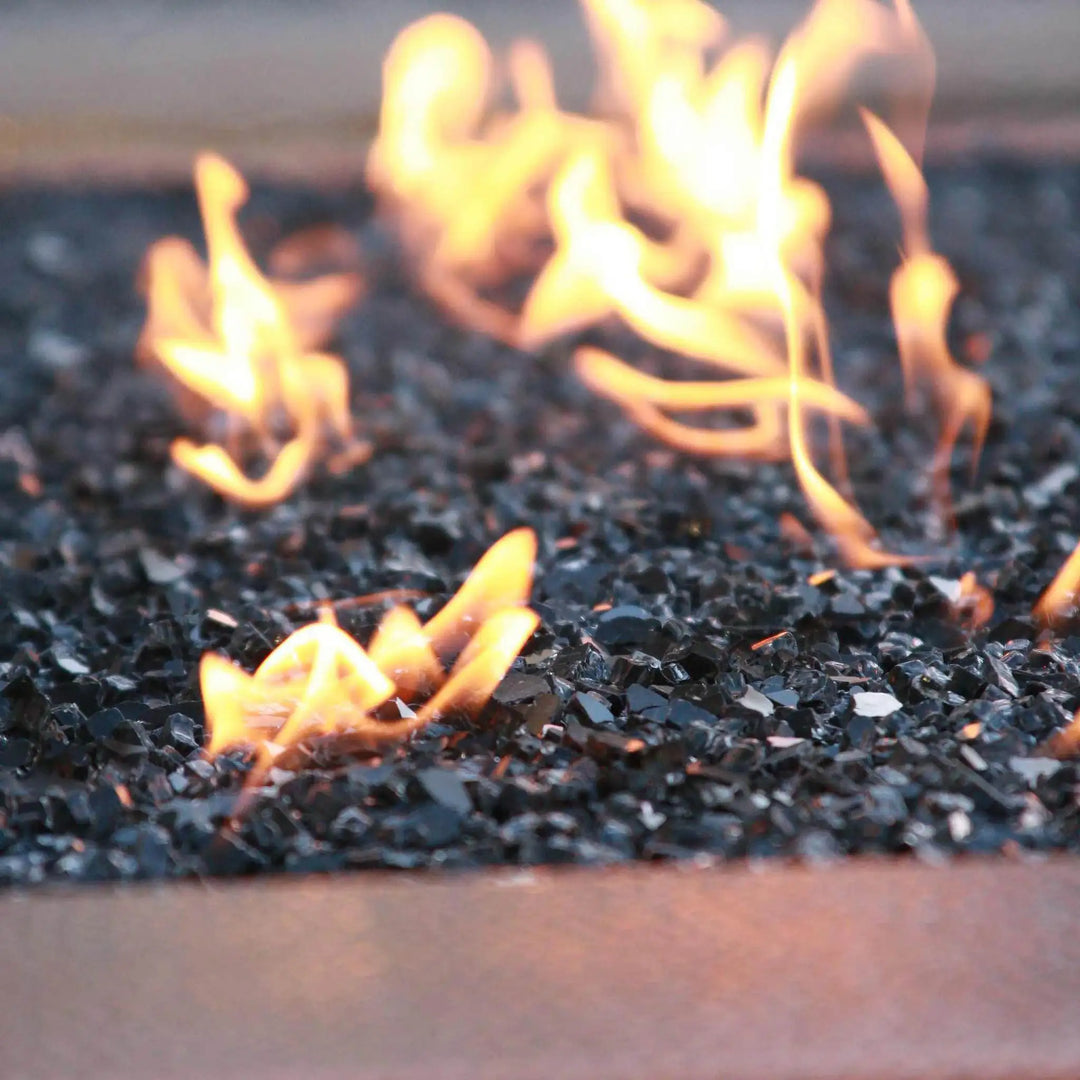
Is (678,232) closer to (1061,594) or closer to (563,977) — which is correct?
(1061,594)

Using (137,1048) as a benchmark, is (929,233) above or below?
above

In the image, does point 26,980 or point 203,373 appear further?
point 203,373

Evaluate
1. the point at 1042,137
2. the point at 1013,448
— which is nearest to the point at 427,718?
the point at 1013,448

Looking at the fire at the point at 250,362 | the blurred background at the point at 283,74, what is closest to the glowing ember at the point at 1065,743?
the fire at the point at 250,362

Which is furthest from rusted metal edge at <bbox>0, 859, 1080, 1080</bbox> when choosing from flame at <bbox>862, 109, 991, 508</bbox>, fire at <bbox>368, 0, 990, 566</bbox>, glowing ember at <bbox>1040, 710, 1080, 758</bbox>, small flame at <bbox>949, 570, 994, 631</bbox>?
flame at <bbox>862, 109, 991, 508</bbox>

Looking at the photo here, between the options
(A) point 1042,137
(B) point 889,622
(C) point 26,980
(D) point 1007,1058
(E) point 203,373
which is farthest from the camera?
(A) point 1042,137

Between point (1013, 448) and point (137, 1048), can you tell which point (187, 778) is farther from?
point (1013, 448)

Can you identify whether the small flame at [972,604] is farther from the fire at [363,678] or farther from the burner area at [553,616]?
the fire at [363,678]

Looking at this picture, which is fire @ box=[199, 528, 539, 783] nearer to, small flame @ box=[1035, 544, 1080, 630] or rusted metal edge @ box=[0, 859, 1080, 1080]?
rusted metal edge @ box=[0, 859, 1080, 1080]

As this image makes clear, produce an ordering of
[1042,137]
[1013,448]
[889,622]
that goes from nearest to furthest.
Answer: [889,622] → [1013,448] → [1042,137]
